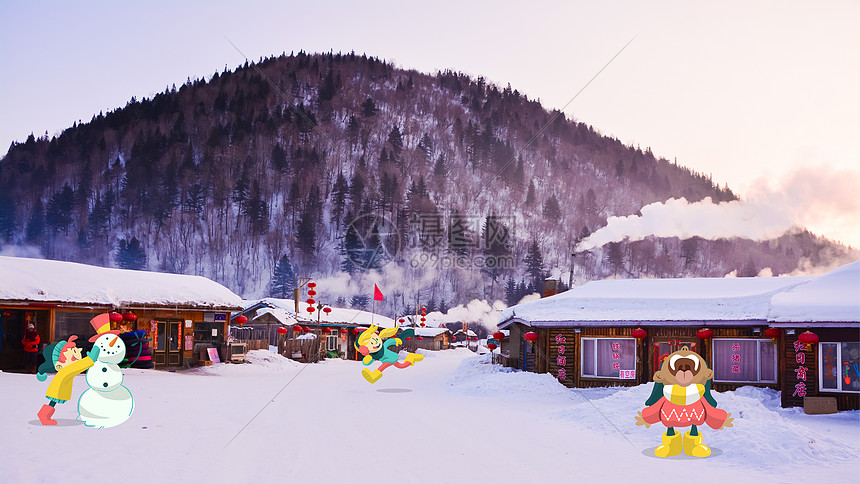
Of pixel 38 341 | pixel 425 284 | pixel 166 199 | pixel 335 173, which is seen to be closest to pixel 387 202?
pixel 335 173

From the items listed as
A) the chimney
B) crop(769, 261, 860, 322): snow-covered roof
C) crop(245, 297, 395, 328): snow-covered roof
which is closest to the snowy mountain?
crop(245, 297, 395, 328): snow-covered roof

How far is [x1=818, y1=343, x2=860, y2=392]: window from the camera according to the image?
20156 millimetres

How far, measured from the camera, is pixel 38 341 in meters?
24.0

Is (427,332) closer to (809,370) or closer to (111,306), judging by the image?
(111,306)

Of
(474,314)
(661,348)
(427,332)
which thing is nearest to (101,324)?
(661,348)

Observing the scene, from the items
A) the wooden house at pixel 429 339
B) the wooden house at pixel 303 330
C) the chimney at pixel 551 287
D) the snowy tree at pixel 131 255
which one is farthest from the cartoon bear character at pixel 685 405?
the snowy tree at pixel 131 255

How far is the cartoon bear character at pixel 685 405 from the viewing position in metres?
11.9

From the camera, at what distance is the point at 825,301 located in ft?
67.1

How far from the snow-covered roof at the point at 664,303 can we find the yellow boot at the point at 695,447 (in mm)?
12547

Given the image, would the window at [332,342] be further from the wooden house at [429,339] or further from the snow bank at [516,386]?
the wooden house at [429,339]

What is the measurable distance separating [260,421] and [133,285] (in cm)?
1703

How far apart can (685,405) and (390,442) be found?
5718mm

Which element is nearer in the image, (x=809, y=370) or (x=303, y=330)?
(x=809, y=370)

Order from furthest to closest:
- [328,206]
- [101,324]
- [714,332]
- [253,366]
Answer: [328,206] < [253,366] < [714,332] < [101,324]
